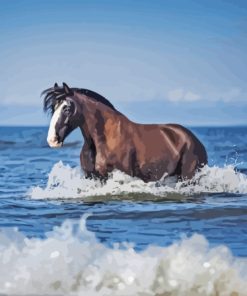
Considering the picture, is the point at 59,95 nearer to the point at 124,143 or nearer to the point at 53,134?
the point at 53,134

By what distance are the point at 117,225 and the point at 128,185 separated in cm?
54

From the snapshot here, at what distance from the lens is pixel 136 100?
A: 9.83 ft

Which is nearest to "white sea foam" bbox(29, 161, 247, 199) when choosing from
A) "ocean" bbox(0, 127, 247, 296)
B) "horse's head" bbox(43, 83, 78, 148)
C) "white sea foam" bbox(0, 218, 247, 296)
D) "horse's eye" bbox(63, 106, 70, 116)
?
"ocean" bbox(0, 127, 247, 296)

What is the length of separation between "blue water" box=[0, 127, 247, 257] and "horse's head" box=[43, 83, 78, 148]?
0.20ft

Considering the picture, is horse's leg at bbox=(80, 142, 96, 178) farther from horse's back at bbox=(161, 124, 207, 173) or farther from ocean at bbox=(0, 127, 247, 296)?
horse's back at bbox=(161, 124, 207, 173)

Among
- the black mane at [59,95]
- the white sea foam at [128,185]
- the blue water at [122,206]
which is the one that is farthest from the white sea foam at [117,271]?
the black mane at [59,95]

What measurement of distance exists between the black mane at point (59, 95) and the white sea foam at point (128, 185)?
0.25 m

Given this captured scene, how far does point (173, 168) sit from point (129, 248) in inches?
40.5

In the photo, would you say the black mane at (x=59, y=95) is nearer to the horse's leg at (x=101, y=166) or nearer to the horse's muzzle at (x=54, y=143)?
the horse's muzzle at (x=54, y=143)

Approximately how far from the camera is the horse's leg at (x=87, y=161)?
3244 millimetres

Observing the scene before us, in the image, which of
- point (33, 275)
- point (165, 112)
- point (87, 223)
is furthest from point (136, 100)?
point (33, 275)

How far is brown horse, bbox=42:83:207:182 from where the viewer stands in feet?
10.6

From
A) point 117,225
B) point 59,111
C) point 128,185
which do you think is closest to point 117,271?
point 117,225

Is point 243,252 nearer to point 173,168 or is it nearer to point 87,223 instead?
point 87,223
